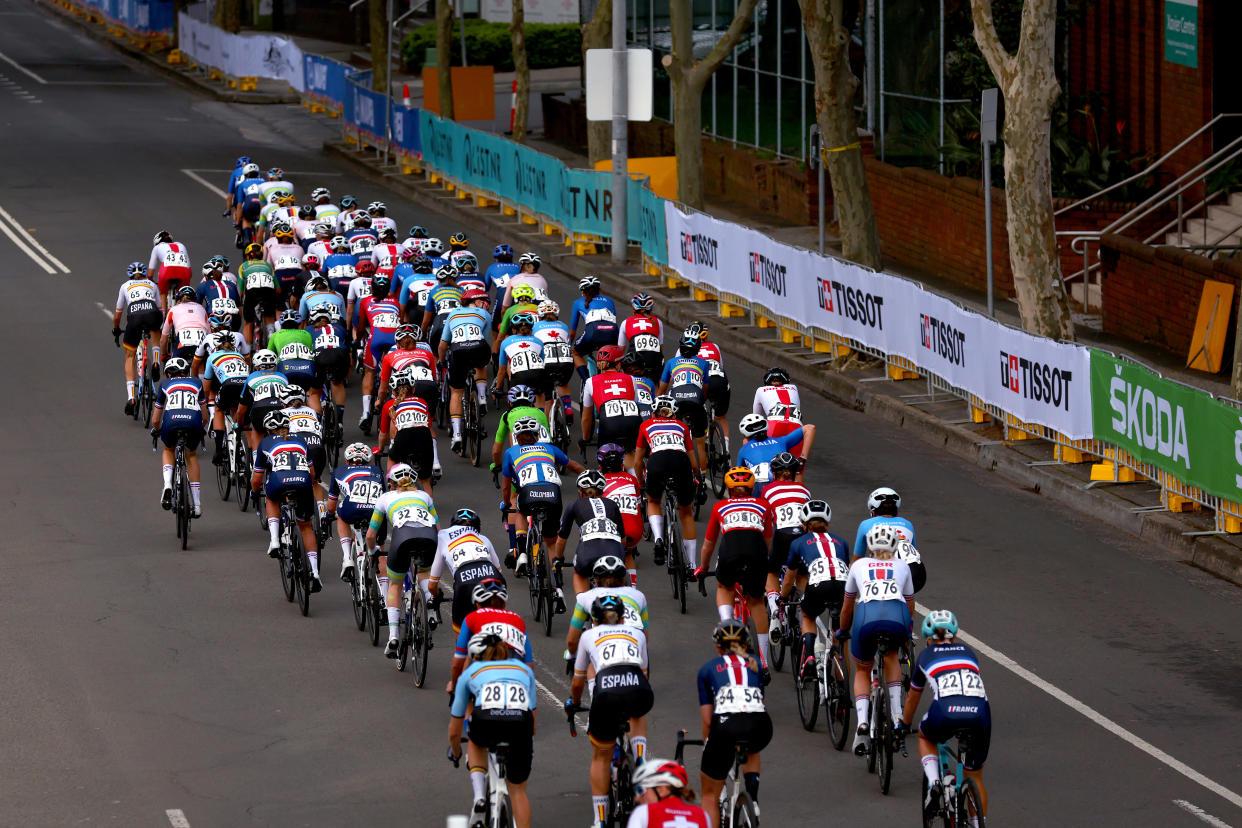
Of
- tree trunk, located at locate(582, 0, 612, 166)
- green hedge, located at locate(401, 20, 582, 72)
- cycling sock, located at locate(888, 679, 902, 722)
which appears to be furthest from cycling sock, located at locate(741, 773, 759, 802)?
green hedge, located at locate(401, 20, 582, 72)

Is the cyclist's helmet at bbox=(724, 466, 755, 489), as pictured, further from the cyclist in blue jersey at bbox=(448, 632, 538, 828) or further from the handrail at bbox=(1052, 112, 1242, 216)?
the handrail at bbox=(1052, 112, 1242, 216)

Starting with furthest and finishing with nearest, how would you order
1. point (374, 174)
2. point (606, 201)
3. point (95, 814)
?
point (374, 174) → point (606, 201) → point (95, 814)

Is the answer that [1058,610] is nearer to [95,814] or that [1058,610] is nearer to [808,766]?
[808,766]

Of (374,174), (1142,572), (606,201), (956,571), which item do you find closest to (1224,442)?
(1142,572)

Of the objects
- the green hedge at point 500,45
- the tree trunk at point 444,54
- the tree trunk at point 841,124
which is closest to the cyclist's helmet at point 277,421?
the tree trunk at point 841,124

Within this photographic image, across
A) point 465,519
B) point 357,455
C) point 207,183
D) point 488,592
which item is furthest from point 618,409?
point 207,183

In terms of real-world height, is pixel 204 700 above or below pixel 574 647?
below

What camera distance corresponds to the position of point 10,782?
13.9 metres

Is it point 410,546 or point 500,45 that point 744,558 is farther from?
point 500,45

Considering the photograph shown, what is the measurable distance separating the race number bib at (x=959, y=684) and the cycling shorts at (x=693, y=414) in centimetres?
832

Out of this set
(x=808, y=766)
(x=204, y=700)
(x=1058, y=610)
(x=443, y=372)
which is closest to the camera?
(x=808, y=766)

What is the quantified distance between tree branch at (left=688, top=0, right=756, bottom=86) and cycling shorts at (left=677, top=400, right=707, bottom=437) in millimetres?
13816

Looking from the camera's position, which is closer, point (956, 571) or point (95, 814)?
point (95, 814)

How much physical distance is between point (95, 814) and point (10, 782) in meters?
0.98
